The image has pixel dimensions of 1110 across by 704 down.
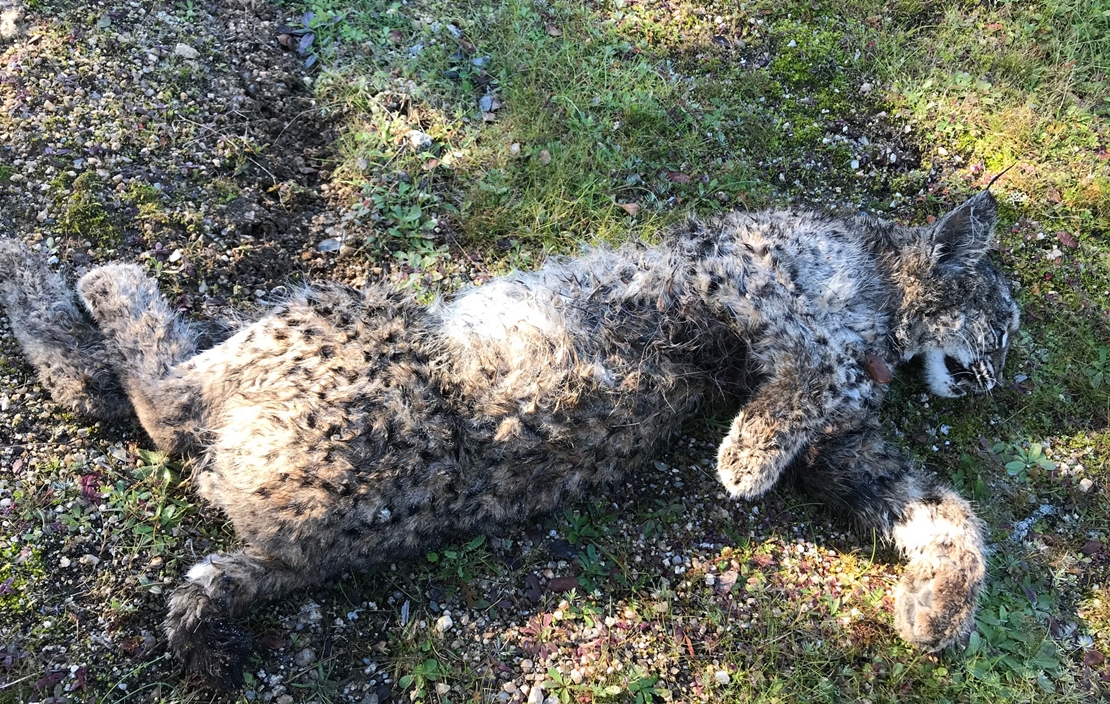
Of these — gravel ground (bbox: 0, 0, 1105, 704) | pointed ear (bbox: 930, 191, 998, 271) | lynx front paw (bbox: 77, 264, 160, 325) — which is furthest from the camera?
pointed ear (bbox: 930, 191, 998, 271)

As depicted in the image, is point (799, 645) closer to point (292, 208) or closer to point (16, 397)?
point (292, 208)

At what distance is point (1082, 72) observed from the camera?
15.4ft

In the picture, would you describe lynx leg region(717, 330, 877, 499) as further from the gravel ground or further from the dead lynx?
the gravel ground

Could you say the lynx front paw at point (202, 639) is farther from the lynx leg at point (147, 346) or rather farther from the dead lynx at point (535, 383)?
the lynx leg at point (147, 346)

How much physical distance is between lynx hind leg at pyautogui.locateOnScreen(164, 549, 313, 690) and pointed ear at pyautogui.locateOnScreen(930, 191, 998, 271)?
3.23 meters

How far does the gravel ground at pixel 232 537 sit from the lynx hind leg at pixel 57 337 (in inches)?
4.5

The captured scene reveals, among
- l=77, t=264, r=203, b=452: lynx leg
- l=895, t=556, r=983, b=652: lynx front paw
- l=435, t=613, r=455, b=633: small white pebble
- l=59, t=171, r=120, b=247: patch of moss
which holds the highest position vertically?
l=59, t=171, r=120, b=247: patch of moss

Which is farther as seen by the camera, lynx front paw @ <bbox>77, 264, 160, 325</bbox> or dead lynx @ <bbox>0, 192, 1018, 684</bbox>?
lynx front paw @ <bbox>77, 264, 160, 325</bbox>

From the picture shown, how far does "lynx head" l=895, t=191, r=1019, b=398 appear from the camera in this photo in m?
3.62

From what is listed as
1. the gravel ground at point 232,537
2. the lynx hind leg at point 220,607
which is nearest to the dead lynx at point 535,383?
the lynx hind leg at point 220,607

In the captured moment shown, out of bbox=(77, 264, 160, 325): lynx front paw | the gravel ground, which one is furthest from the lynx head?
bbox=(77, 264, 160, 325): lynx front paw

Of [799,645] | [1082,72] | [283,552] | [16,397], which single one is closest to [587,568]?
[799,645]

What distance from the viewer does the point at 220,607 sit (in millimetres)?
2852

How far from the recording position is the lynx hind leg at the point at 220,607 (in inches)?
110
